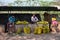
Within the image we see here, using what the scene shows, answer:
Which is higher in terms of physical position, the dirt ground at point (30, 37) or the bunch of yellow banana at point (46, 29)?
the bunch of yellow banana at point (46, 29)

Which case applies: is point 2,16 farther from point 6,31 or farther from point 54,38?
point 54,38

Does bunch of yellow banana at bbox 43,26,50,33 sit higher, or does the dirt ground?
bunch of yellow banana at bbox 43,26,50,33

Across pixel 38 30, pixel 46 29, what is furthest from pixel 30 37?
pixel 46 29

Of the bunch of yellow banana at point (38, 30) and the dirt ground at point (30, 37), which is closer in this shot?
the dirt ground at point (30, 37)

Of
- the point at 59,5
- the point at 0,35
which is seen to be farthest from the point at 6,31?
the point at 59,5

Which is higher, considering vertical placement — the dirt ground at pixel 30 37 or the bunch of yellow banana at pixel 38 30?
the bunch of yellow banana at pixel 38 30

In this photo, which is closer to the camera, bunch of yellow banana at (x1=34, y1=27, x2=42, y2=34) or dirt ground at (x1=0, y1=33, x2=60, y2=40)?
dirt ground at (x1=0, y1=33, x2=60, y2=40)

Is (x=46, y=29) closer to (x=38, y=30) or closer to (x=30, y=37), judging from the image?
(x=38, y=30)

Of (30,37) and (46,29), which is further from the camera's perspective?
(46,29)

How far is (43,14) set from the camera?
321cm

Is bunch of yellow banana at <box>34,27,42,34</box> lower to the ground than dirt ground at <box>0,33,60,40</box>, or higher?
higher

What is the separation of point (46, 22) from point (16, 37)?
1.92ft

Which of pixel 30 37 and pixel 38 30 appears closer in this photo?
pixel 30 37

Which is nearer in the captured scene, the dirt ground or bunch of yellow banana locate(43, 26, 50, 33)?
the dirt ground
